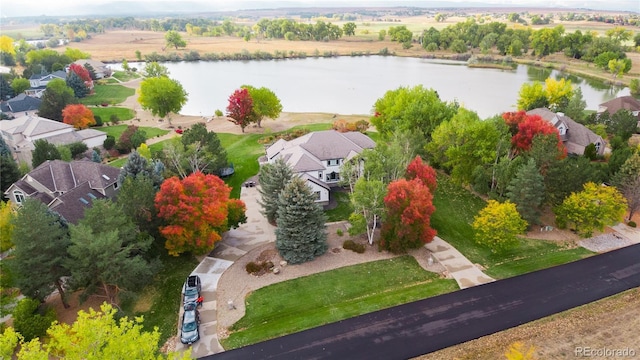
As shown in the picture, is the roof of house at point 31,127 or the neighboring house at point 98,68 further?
the neighboring house at point 98,68

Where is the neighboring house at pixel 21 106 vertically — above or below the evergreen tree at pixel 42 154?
below

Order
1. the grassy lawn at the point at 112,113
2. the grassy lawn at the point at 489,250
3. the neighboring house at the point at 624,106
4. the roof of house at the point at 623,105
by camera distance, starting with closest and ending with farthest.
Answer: the grassy lawn at the point at 489,250 → the neighboring house at the point at 624,106 → the roof of house at the point at 623,105 → the grassy lawn at the point at 112,113

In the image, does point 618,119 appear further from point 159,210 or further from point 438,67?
point 438,67

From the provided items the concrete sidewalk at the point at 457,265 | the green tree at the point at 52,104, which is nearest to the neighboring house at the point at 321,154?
the concrete sidewalk at the point at 457,265

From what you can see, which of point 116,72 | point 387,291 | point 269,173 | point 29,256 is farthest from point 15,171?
point 116,72

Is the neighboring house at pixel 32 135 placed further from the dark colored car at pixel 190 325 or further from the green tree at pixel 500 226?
the green tree at pixel 500 226

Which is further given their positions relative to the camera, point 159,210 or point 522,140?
point 522,140

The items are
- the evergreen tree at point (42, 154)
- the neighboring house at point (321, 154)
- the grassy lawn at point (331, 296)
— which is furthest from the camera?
the evergreen tree at point (42, 154)
